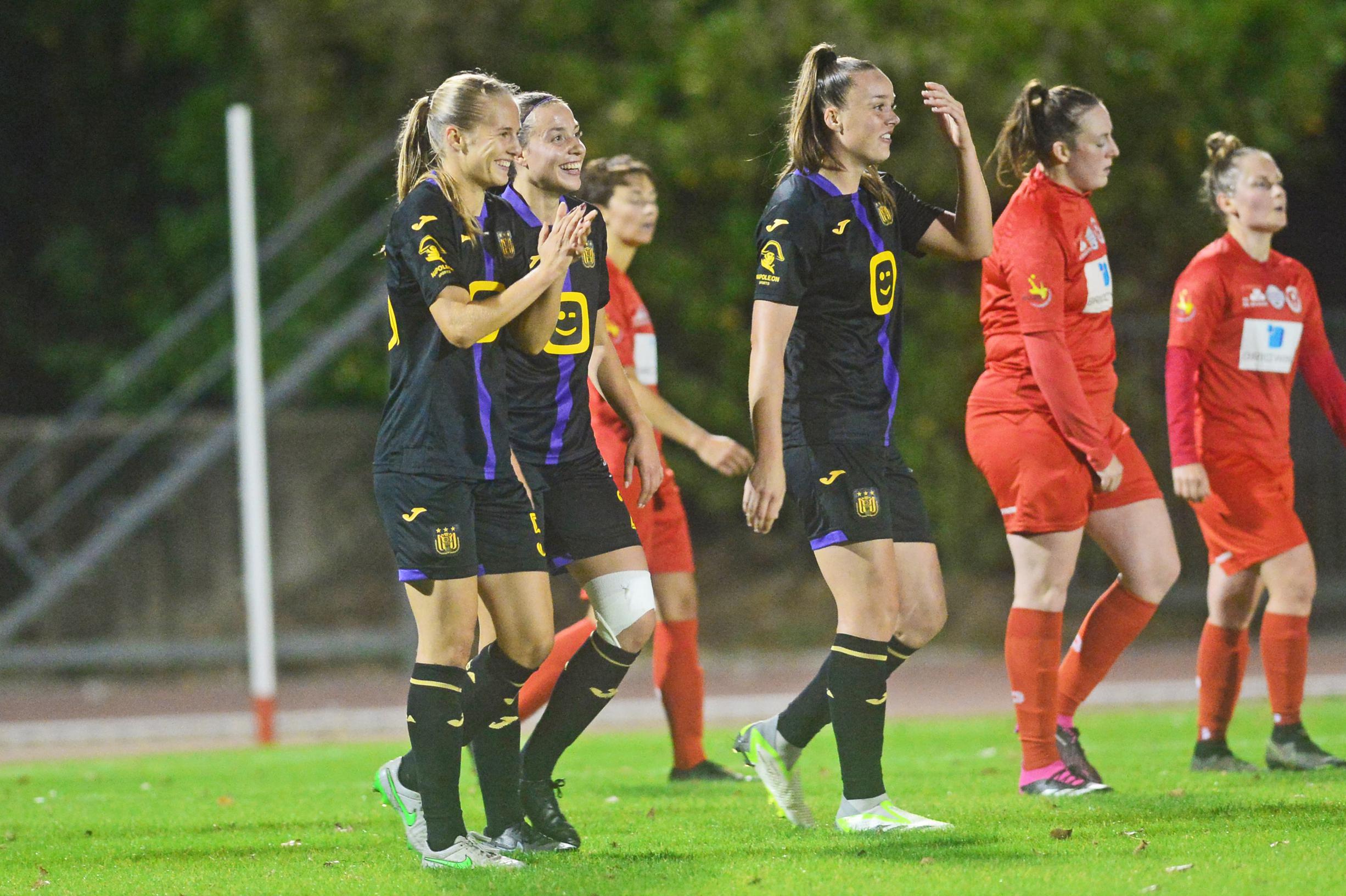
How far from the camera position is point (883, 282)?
5.25 m

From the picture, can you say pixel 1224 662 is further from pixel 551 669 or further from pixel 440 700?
pixel 440 700

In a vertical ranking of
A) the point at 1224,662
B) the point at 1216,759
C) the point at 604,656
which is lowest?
the point at 1216,759

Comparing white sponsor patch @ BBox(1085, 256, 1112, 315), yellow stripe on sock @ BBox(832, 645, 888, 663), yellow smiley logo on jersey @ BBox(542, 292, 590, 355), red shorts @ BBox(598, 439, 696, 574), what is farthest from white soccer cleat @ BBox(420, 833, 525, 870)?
white sponsor patch @ BBox(1085, 256, 1112, 315)

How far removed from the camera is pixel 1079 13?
1388 cm

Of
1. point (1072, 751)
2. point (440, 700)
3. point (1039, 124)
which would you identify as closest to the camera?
point (440, 700)

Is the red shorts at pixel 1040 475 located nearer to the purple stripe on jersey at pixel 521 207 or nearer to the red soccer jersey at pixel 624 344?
the red soccer jersey at pixel 624 344

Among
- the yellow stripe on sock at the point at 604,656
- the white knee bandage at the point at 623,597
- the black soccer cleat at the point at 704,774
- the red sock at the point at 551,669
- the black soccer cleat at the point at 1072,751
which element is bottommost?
the black soccer cleat at the point at 704,774

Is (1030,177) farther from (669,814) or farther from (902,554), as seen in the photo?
(669,814)

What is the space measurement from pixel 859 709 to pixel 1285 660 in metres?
2.42

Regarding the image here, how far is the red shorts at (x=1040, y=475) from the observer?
5824 millimetres

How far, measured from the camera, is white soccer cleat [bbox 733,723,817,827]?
5516 mm

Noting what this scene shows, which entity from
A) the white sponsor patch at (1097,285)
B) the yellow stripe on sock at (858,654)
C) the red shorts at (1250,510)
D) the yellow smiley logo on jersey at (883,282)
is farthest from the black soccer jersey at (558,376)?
the red shorts at (1250,510)

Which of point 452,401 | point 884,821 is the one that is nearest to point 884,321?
point 452,401

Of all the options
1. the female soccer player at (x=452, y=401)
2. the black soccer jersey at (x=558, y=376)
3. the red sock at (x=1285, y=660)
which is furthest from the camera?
the red sock at (x=1285, y=660)
